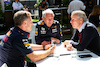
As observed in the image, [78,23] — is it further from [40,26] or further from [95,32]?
[40,26]

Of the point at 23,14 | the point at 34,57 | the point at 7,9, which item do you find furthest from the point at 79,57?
the point at 7,9

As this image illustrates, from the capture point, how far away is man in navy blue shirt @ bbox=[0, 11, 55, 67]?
1.37 m

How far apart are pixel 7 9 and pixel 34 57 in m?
7.30

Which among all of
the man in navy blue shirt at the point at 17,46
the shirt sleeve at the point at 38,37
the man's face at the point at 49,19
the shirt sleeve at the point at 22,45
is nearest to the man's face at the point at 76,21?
the man's face at the point at 49,19

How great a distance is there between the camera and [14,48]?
54.4 inches

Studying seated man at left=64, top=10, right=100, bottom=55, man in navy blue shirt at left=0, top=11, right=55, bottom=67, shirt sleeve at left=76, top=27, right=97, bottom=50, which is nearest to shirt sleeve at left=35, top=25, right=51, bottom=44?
seated man at left=64, top=10, right=100, bottom=55

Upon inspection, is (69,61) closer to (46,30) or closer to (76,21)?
(76,21)

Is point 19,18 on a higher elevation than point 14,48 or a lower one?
higher

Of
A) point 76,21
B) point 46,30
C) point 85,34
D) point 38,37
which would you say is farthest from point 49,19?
point 85,34

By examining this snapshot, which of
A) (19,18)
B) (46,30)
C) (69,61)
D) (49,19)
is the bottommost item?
(69,61)

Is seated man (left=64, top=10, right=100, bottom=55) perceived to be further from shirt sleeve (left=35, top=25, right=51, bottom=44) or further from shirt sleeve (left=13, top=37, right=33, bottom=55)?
shirt sleeve (left=13, top=37, right=33, bottom=55)

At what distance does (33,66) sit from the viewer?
1.44m

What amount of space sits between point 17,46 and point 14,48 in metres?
0.05

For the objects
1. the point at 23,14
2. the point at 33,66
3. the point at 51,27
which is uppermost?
the point at 23,14
